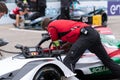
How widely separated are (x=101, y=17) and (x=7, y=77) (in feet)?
37.0

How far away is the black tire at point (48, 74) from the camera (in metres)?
5.44

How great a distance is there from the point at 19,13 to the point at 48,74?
12.5 meters

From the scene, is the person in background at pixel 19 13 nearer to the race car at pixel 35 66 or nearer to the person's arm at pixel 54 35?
the person's arm at pixel 54 35

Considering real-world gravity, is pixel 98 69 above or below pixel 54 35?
below

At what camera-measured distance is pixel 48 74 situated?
219 inches

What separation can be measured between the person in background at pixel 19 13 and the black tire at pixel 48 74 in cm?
1210

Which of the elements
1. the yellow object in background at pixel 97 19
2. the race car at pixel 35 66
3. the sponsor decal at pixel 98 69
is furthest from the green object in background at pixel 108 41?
the yellow object in background at pixel 97 19

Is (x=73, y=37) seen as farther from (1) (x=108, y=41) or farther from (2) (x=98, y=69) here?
(1) (x=108, y=41)

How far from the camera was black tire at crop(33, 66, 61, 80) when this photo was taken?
544 centimetres

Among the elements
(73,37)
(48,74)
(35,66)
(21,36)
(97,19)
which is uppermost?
(73,37)

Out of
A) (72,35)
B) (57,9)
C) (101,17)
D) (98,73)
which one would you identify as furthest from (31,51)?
(57,9)

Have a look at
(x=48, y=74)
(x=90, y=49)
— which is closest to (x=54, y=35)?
(x=90, y=49)

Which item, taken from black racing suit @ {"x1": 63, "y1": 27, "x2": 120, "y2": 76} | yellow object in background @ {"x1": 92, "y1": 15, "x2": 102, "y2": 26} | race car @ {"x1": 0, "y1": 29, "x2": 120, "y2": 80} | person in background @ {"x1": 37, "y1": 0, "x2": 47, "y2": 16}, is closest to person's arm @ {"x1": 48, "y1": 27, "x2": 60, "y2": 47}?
race car @ {"x1": 0, "y1": 29, "x2": 120, "y2": 80}

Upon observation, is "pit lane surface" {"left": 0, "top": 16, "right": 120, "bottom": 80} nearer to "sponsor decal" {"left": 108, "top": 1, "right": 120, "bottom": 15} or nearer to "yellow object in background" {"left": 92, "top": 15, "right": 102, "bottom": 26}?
"yellow object in background" {"left": 92, "top": 15, "right": 102, "bottom": 26}
